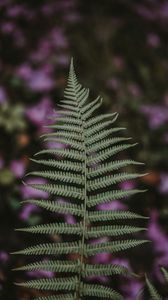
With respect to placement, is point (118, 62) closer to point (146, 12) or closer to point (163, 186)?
point (146, 12)

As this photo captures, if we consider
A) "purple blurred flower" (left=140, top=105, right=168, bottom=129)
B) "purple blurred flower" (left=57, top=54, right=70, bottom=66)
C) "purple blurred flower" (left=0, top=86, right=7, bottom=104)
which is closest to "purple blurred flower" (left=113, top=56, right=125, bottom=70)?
"purple blurred flower" (left=57, top=54, right=70, bottom=66)

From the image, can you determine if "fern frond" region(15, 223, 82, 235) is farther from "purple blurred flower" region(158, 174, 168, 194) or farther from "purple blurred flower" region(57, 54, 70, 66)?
"purple blurred flower" region(57, 54, 70, 66)

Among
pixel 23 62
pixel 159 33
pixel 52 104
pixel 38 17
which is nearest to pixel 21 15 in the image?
pixel 38 17

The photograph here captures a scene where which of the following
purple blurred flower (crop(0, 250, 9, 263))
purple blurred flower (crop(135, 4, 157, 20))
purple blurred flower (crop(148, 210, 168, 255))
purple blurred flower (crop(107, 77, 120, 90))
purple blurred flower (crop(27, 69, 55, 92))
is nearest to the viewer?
purple blurred flower (crop(0, 250, 9, 263))

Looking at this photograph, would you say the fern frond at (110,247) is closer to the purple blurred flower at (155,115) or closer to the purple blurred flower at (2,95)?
the purple blurred flower at (2,95)

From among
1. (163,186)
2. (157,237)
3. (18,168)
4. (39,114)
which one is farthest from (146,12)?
(157,237)

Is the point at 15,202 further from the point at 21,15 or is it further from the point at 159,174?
the point at 21,15

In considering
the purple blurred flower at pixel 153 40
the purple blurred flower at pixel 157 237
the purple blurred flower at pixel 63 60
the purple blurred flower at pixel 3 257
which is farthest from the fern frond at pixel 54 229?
the purple blurred flower at pixel 153 40
